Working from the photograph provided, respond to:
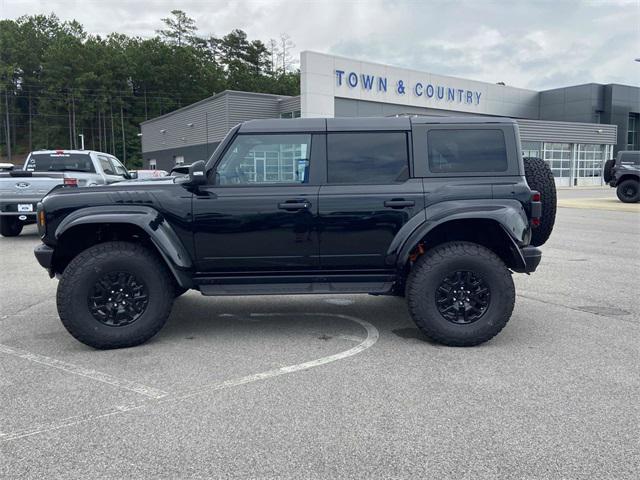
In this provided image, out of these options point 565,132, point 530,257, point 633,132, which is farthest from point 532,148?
point 530,257

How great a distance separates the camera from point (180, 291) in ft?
19.0

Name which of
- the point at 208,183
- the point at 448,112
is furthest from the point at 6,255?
the point at 448,112

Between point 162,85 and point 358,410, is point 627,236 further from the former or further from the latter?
point 162,85

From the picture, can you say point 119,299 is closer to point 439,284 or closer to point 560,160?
point 439,284

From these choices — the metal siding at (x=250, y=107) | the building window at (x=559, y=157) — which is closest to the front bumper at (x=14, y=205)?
the metal siding at (x=250, y=107)

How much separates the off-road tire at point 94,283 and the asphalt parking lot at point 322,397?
159mm

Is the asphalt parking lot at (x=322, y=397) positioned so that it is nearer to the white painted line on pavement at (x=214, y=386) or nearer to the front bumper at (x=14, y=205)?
the white painted line on pavement at (x=214, y=386)

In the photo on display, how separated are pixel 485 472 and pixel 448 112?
4277 centimetres

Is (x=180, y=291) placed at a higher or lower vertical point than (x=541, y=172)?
lower

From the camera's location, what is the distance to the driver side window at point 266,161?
4660 millimetres

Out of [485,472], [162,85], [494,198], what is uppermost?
Answer: [162,85]

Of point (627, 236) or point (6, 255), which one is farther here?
point (627, 236)

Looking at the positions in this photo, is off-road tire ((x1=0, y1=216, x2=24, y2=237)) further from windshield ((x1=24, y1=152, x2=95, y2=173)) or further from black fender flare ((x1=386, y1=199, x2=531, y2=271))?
black fender flare ((x1=386, y1=199, x2=531, y2=271))

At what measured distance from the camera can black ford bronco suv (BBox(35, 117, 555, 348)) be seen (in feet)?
14.8
